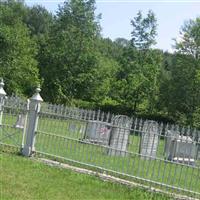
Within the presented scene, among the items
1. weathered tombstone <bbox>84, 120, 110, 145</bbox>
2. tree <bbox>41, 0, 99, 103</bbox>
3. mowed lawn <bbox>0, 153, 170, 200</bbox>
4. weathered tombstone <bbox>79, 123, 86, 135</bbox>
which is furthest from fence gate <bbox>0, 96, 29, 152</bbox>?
tree <bbox>41, 0, 99, 103</bbox>

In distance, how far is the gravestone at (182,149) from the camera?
10320 millimetres

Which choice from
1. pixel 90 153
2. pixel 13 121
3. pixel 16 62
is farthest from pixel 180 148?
pixel 16 62

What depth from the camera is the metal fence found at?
35.3ft

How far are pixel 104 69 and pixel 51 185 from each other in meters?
38.0

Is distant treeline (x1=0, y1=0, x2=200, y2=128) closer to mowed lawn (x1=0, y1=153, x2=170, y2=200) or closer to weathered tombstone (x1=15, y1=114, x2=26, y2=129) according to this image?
Result: weathered tombstone (x1=15, y1=114, x2=26, y2=129)

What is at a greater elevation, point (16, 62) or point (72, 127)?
point (16, 62)

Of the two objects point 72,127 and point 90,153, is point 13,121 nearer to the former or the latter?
point 72,127

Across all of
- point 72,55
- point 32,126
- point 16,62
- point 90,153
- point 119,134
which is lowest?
point 90,153

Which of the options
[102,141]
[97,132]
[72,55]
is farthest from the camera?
[72,55]

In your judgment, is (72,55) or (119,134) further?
(72,55)

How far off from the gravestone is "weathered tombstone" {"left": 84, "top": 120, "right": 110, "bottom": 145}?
1.73 metres

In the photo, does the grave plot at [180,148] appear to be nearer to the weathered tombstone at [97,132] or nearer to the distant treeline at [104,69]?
the weathered tombstone at [97,132]

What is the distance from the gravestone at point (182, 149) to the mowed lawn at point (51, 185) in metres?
1.10

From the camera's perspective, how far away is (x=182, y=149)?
37.6 feet
